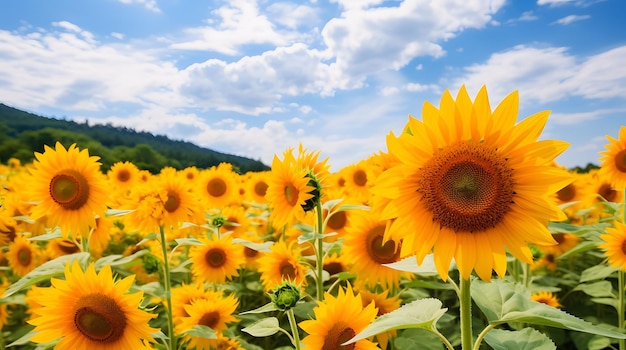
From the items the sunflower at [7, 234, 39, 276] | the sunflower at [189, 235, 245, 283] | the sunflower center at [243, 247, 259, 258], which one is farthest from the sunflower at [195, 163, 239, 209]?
the sunflower at [189, 235, 245, 283]

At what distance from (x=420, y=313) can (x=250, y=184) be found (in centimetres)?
605

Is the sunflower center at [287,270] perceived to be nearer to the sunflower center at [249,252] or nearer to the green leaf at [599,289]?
the sunflower center at [249,252]

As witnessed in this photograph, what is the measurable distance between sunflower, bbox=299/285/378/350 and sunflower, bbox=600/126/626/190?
3.68m

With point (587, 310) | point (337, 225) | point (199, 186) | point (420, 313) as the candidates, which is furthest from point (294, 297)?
point (199, 186)

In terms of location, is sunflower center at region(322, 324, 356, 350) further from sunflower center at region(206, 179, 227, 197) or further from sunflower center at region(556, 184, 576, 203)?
sunflower center at region(556, 184, 576, 203)

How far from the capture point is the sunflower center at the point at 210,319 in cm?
352

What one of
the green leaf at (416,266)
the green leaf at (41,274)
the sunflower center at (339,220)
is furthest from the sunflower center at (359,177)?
the green leaf at (416,266)

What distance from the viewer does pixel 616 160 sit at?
475cm

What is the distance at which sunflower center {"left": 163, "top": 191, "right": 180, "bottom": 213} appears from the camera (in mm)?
4234

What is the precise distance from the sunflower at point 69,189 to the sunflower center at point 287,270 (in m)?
1.52

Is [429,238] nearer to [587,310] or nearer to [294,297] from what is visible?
[294,297]

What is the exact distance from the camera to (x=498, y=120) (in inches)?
63.7

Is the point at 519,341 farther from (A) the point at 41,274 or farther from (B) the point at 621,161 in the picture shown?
(B) the point at 621,161

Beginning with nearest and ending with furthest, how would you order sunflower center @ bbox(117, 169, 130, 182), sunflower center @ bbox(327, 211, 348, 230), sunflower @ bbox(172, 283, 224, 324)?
sunflower @ bbox(172, 283, 224, 324) → sunflower center @ bbox(327, 211, 348, 230) → sunflower center @ bbox(117, 169, 130, 182)
